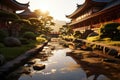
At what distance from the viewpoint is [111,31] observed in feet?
71.6

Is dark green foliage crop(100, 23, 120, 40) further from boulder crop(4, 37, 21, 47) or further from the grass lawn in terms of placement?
the grass lawn

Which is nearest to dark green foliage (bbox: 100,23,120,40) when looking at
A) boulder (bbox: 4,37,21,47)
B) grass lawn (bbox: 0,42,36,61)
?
boulder (bbox: 4,37,21,47)

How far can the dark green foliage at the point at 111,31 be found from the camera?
21.5 metres

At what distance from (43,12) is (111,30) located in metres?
41.1

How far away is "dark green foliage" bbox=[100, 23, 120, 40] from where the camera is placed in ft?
70.4

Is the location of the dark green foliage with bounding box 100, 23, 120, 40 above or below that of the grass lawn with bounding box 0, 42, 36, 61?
above

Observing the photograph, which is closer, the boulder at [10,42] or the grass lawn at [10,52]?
the grass lawn at [10,52]

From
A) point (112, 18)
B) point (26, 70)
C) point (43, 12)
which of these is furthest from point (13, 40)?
point (43, 12)

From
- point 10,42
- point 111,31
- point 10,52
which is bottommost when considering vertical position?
point 10,52

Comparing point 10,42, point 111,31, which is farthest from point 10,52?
point 111,31

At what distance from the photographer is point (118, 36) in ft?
71.0

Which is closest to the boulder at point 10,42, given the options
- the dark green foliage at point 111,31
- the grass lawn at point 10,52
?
the grass lawn at point 10,52

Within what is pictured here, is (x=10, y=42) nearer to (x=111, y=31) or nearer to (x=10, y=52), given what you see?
(x=10, y=52)

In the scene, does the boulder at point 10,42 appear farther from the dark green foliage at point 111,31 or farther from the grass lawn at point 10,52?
the dark green foliage at point 111,31
